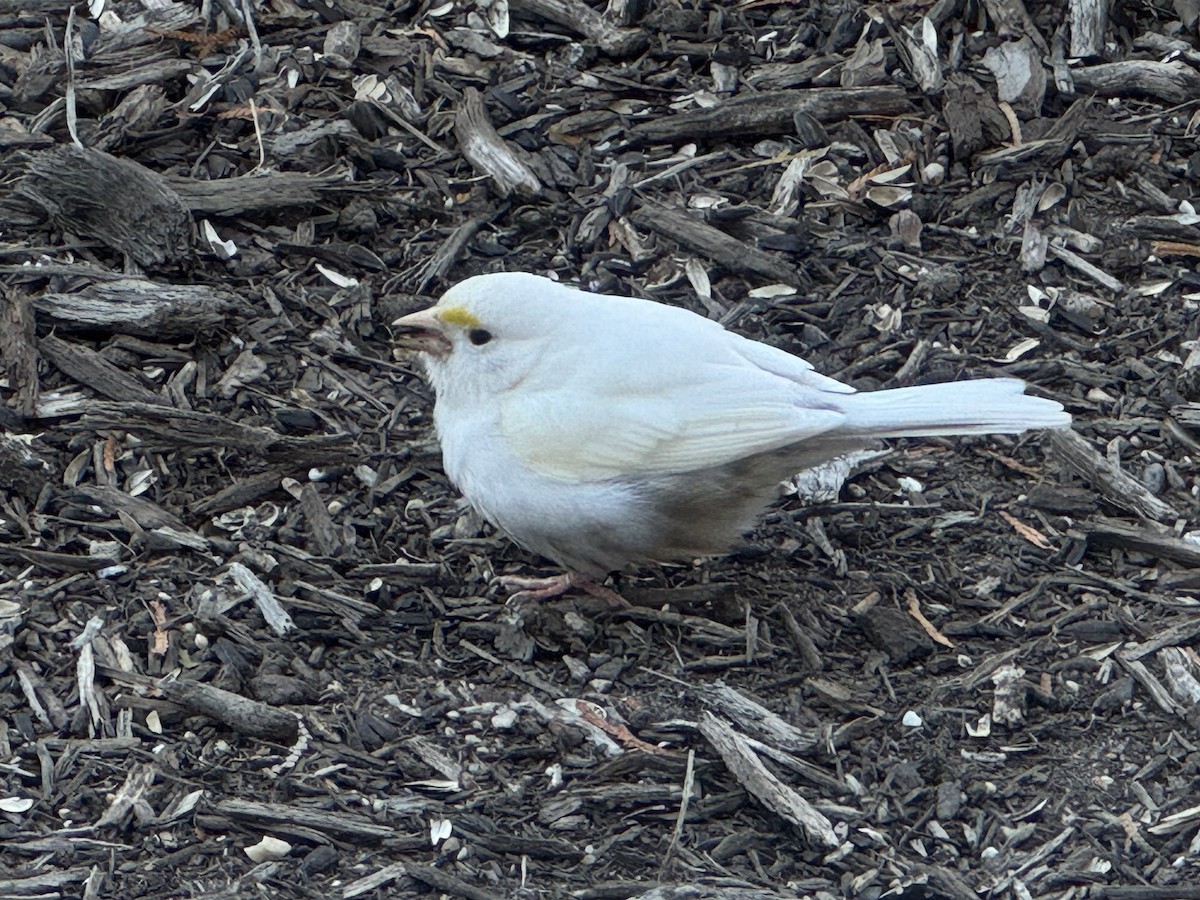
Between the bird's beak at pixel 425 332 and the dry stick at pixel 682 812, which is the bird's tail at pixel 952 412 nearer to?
the dry stick at pixel 682 812

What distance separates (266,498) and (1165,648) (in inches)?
108

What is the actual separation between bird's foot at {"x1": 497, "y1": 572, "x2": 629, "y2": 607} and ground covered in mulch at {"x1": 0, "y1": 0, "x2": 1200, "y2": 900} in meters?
0.05

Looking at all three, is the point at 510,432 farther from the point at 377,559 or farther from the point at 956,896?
the point at 956,896

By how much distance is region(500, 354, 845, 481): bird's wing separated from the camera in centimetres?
469

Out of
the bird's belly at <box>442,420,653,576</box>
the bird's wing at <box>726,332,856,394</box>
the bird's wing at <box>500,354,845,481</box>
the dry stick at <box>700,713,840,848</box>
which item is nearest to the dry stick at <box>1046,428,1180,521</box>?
the bird's wing at <box>726,332,856,394</box>

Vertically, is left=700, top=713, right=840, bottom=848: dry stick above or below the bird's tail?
below

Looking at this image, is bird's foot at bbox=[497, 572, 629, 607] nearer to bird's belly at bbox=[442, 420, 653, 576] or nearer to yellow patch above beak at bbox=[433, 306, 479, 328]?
bird's belly at bbox=[442, 420, 653, 576]

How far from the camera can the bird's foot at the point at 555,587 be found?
509 centimetres

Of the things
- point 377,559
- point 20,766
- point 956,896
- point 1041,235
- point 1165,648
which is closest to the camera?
point 956,896

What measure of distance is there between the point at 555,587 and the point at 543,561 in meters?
0.25

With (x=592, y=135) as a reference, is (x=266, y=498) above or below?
below

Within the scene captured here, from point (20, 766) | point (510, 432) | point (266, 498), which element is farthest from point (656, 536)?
point (20, 766)

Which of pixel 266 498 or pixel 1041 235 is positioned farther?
pixel 1041 235

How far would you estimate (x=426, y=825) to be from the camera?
4242 mm
